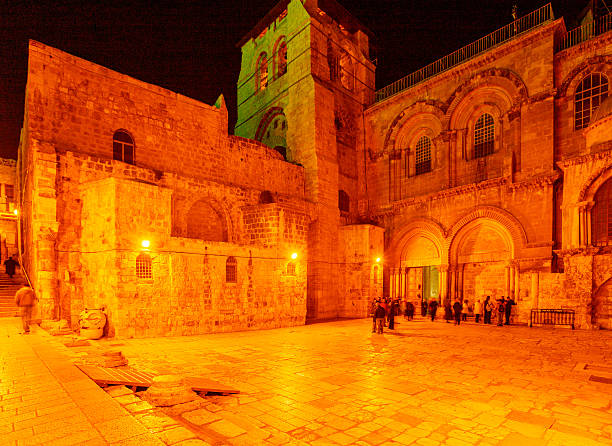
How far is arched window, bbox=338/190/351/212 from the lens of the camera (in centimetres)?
2284

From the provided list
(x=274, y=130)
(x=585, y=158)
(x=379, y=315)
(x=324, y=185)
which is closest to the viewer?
(x=379, y=315)

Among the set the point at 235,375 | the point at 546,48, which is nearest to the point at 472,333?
the point at 235,375

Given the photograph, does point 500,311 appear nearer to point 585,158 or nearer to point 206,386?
point 585,158

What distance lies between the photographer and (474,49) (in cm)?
2025

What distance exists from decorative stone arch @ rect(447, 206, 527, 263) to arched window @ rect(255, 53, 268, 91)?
648 inches

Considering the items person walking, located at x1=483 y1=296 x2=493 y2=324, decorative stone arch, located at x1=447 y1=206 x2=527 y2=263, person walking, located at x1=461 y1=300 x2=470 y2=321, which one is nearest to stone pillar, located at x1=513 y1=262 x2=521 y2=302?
decorative stone arch, located at x1=447 y1=206 x2=527 y2=263

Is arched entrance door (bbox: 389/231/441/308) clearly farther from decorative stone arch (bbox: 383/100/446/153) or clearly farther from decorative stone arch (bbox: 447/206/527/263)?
decorative stone arch (bbox: 383/100/446/153)

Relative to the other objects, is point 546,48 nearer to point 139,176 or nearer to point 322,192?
point 322,192

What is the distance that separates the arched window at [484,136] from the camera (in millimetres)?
18953

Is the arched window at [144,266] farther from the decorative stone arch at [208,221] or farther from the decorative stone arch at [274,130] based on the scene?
the decorative stone arch at [274,130]

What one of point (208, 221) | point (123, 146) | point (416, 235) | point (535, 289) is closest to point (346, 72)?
point (416, 235)

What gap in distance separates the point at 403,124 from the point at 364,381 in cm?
1838

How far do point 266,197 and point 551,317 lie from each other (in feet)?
43.5

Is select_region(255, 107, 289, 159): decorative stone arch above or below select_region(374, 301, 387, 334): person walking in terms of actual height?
above
